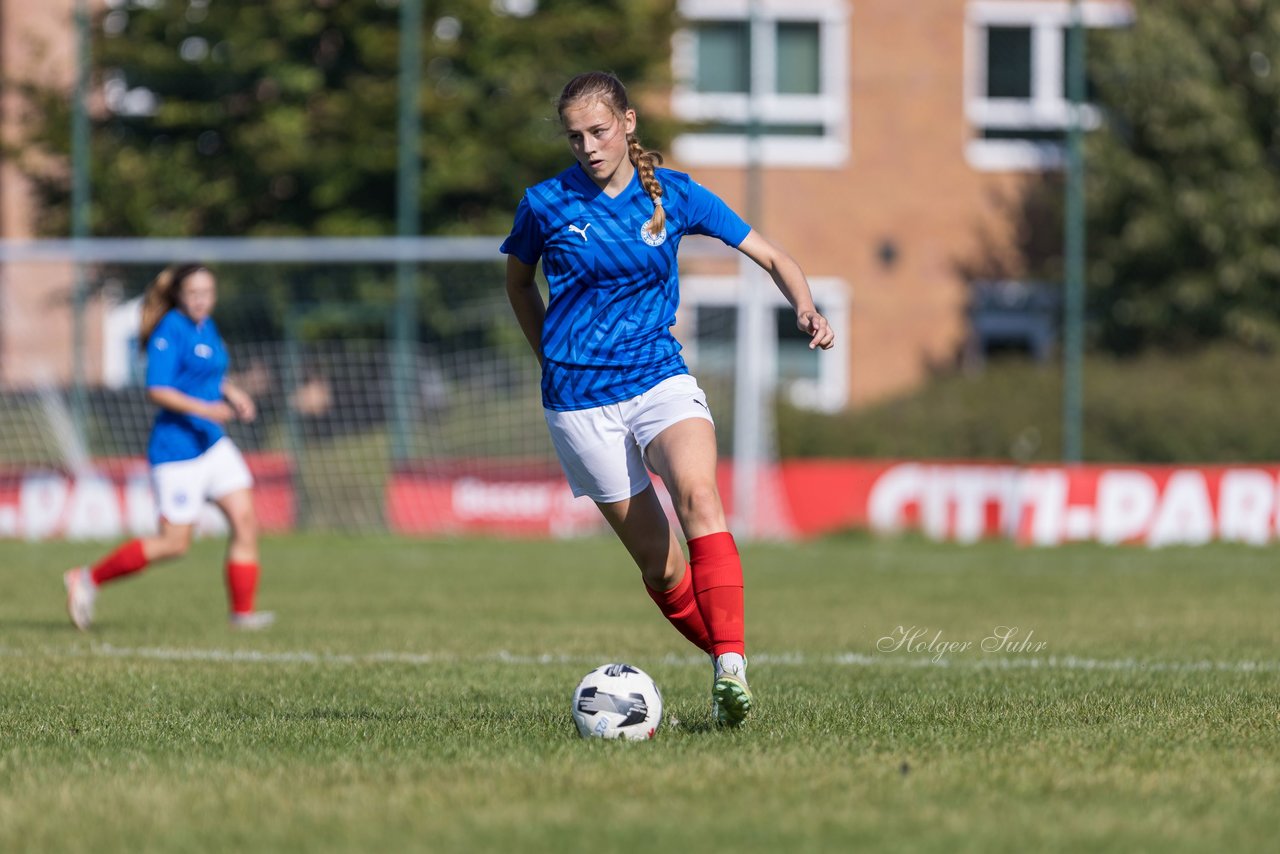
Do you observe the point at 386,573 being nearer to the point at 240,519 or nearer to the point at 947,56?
the point at 240,519

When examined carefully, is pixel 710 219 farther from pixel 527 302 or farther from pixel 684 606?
pixel 684 606

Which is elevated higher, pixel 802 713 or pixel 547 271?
pixel 547 271

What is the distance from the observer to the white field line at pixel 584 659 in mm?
8750

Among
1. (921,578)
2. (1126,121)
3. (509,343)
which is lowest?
(921,578)

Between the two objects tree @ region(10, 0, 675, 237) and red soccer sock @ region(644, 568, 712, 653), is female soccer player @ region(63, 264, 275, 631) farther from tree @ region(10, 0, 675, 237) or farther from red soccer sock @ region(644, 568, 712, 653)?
tree @ region(10, 0, 675, 237)

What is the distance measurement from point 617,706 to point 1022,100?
2310 cm

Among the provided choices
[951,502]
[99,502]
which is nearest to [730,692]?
[951,502]

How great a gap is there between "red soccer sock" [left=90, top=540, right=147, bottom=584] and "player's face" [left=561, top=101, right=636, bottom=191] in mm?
5350

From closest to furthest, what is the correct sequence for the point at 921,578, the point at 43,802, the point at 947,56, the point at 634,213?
1. the point at 43,802
2. the point at 634,213
3. the point at 921,578
4. the point at 947,56

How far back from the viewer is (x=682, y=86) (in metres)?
24.4

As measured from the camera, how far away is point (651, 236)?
6500 mm

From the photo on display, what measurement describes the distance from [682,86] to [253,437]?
24.4 ft

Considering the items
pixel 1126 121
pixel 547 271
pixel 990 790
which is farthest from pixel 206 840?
pixel 1126 121

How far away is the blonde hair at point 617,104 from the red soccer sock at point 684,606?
1.28m
